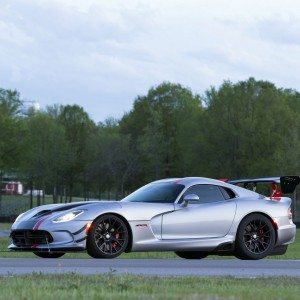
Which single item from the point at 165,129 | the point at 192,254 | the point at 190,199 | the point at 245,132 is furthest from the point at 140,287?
the point at 165,129

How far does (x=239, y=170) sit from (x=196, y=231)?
50.3 m

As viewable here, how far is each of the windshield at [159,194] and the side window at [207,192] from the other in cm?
21

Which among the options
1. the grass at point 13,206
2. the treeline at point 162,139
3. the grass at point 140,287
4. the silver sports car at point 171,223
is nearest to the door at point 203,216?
the silver sports car at point 171,223

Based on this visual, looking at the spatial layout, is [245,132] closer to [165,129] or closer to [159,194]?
[165,129]

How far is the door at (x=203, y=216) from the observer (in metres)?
14.6

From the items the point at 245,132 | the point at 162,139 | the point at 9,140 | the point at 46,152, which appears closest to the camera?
the point at 245,132

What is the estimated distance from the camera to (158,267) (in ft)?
41.0

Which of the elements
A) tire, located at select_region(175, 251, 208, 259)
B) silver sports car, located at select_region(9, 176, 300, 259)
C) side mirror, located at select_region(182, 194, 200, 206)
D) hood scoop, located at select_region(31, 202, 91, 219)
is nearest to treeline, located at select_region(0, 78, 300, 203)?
tire, located at select_region(175, 251, 208, 259)

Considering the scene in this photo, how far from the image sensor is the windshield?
49.1 ft

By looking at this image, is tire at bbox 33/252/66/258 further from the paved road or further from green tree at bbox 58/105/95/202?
green tree at bbox 58/105/95/202

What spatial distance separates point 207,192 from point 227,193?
35 centimetres

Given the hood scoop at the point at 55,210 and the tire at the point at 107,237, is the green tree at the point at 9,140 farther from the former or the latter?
the tire at the point at 107,237

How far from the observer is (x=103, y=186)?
80.2 metres

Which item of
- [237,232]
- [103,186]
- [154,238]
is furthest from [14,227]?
[103,186]
